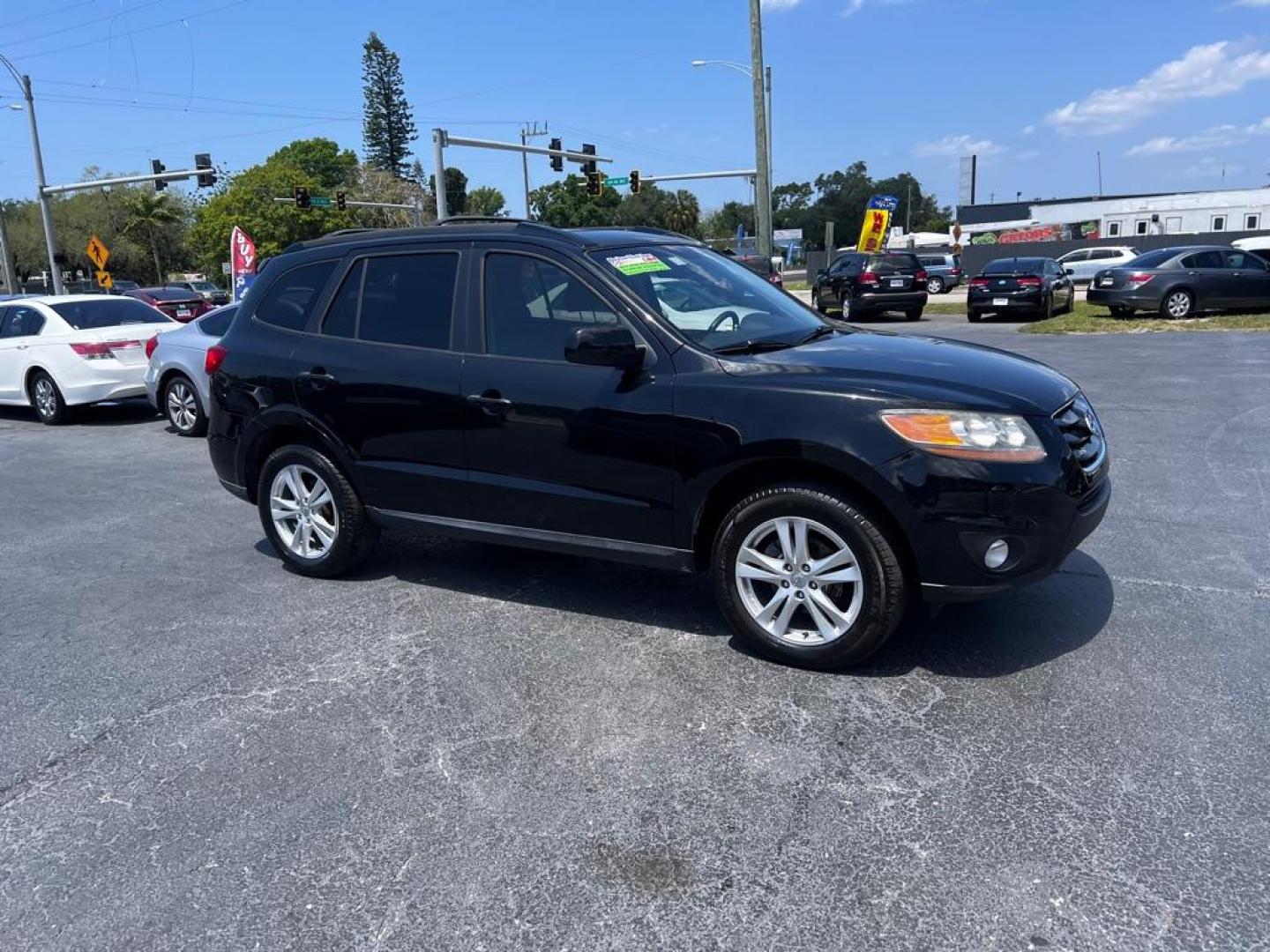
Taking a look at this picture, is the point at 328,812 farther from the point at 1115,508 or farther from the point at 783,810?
Result: the point at 1115,508

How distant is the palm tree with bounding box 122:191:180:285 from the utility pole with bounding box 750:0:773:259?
180 ft

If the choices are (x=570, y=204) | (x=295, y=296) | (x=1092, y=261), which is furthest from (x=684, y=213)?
(x=295, y=296)

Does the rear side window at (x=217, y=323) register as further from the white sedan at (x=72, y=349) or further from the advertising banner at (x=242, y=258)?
the advertising banner at (x=242, y=258)

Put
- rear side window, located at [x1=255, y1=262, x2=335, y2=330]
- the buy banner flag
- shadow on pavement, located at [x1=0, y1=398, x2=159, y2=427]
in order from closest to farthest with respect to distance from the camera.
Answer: rear side window, located at [x1=255, y1=262, x2=335, y2=330]
shadow on pavement, located at [x1=0, y1=398, x2=159, y2=427]
the buy banner flag

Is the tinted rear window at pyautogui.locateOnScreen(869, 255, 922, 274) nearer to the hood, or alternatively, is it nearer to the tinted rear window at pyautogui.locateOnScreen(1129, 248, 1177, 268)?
the tinted rear window at pyautogui.locateOnScreen(1129, 248, 1177, 268)

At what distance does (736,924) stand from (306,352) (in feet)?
12.6

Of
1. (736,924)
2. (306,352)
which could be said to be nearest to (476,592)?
(306,352)

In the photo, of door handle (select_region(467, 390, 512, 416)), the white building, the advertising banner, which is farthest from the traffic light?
the white building

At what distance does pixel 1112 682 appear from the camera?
12.4ft

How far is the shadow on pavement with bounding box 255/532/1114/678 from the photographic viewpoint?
408 centimetres

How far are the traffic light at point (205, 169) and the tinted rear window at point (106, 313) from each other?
23152mm

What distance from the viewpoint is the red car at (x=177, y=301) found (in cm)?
2541

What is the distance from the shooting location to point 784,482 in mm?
3914

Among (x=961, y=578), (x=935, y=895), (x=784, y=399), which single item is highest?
(x=784, y=399)
